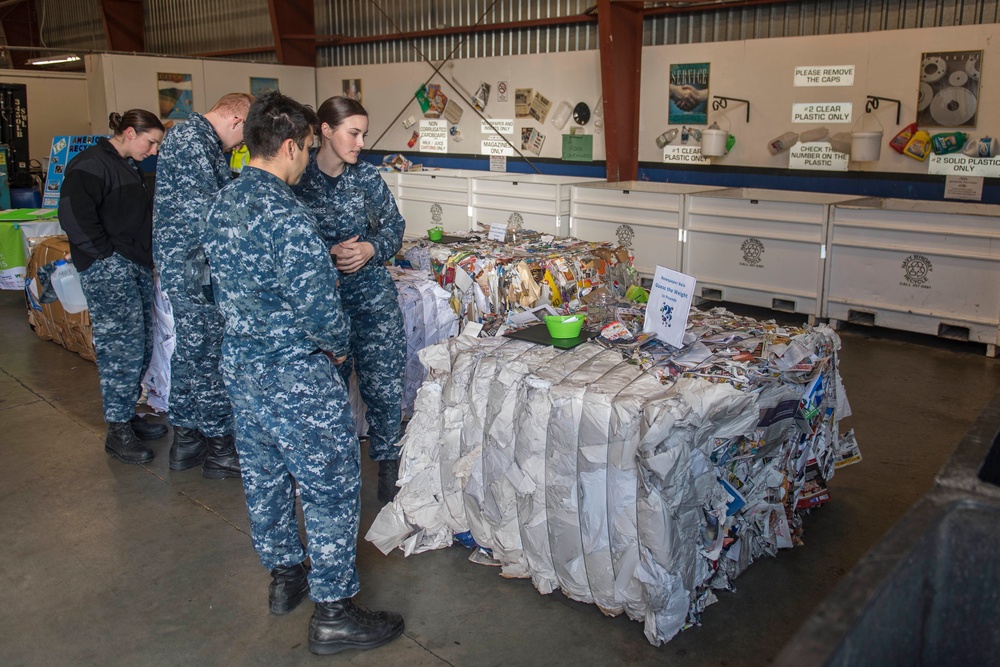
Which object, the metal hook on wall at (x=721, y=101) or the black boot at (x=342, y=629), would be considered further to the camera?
the metal hook on wall at (x=721, y=101)

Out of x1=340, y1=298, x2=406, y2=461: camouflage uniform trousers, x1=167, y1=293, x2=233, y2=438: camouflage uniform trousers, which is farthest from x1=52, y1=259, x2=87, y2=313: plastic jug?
x1=340, y1=298, x2=406, y2=461: camouflage uniform trousers

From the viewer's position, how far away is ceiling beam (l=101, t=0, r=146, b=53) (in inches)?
571

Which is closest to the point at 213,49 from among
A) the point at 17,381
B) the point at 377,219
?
the point at 17,381

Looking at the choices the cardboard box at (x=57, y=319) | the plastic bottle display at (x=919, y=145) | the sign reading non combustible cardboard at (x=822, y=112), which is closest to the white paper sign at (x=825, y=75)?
the sign reading non combustible cardboard at (x=822, y=112)

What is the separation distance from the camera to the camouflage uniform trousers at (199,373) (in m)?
3.98

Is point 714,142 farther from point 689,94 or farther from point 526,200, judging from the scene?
point 526,200

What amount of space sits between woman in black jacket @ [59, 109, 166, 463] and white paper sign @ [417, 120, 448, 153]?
6825 millimetres

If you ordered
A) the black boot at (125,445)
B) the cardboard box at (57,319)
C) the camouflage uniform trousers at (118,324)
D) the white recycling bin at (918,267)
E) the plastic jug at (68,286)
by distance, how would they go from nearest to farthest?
the camouflage uniform trousers at (118,324) < the black boot at (125,445) < the plastic jug at (68,286) < the cardboard box at (57,319) < the white recycling bin at (918,267)

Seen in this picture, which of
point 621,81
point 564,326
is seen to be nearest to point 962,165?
point 621,81

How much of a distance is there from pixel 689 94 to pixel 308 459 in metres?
6.63

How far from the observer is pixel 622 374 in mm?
2973

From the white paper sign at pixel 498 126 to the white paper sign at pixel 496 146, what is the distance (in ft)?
0.25

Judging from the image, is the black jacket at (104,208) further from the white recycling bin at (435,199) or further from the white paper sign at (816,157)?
the white paper sign at (816,157)

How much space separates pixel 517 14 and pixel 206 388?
710cm
